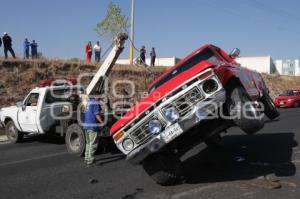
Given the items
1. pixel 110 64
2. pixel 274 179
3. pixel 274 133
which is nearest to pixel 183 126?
pixel 274 179

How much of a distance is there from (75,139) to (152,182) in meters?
3.78

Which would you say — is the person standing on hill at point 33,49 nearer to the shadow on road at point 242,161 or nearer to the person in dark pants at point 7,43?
the person in dark pants at point 7,43

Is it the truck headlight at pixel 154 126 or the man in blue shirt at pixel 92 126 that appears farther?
the man in blue shirt at pixel 92 126

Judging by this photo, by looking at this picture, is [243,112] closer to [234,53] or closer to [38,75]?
[234,53]

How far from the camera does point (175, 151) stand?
738 cm

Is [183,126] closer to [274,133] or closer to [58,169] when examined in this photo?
[58,169]

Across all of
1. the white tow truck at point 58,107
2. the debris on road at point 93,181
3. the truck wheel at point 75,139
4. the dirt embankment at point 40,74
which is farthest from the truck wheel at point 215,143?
the dirt embankment at point 40,74

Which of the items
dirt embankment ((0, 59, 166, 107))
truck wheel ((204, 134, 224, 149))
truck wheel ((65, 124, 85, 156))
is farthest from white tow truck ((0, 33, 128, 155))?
dirt embankment ((0, 59, 166, 107))

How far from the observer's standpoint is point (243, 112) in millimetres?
6793

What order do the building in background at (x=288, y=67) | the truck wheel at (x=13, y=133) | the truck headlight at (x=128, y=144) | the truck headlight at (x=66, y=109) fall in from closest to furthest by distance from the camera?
the truck headlight at (x=128, y=144), the truck headlight at (x=66, y=109), the truck wheel at (x=13, y=133), the building in background at (x=288, y=67)

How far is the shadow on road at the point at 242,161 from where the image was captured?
761 centimetres

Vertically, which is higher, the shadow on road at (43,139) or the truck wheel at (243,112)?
the truck wheel at (243,112)

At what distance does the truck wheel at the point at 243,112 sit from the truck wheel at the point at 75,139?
4418mm

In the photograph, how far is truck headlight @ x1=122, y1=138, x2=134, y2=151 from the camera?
6.81 metres
